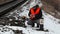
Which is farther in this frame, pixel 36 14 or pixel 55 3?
pixel 55 3

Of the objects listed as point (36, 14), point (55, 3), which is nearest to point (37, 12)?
point (36, 14)

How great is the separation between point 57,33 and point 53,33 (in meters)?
0.26

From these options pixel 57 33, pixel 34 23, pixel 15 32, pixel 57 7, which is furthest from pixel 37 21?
pixel 57 7

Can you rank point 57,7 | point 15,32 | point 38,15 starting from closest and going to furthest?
1. point 15,32
2. point 38,15
3. point 57,7

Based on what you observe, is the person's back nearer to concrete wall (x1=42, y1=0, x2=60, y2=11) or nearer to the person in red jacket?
the person in red jacket

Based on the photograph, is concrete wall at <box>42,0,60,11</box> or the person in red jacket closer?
the person in red jacket

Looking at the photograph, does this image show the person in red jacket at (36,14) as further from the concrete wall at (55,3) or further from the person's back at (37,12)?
the concrete wall at (55,3)

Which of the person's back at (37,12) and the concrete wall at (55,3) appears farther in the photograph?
the concrete wall at (55,3)

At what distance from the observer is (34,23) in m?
11.6

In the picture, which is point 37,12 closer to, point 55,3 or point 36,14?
point 36,14

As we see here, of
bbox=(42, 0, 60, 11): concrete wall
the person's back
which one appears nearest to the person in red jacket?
the person's back

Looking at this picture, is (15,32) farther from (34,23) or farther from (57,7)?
(57,7)

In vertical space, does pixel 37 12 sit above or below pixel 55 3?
above

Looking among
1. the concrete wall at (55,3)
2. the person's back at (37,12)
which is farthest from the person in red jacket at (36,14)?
the concrete wall at (55,3)
